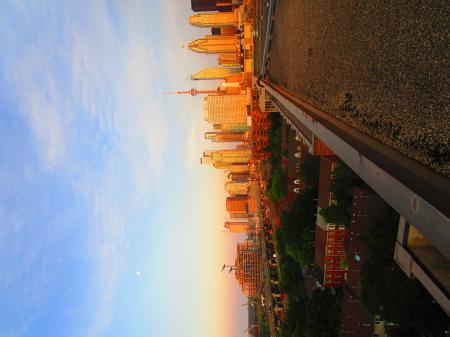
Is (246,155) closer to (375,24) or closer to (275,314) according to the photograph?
(275,314)

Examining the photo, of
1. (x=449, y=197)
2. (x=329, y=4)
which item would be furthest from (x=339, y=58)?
(x=449, y=197)

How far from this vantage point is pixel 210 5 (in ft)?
245

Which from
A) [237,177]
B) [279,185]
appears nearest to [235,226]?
[237,177]

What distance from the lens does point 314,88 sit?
504 inches

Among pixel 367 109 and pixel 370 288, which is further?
pixel 370 288

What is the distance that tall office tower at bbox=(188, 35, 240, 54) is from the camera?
246 feet

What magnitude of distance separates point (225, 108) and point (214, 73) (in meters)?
21.2

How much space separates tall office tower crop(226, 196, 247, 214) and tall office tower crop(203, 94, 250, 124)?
42.7 metres

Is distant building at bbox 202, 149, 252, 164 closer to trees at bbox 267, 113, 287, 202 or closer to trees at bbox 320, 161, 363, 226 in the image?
trees at bbox 267, 113, 287, 202

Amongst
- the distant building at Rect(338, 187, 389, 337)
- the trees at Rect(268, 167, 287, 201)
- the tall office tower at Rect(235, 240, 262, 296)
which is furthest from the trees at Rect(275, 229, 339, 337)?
the tall office tower at Rect(235, 240, 262, 296)

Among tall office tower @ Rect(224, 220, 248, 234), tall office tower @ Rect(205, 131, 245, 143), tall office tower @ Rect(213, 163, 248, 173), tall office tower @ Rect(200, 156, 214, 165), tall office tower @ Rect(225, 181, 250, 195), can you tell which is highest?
tall office tower @ Rect(205, 131, 245, 143)

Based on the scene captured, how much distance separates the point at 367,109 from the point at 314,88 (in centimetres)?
503

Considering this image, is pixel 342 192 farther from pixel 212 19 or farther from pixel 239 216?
pixel 239 216

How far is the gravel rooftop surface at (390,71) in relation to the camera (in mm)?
5551
